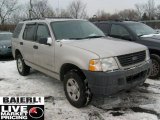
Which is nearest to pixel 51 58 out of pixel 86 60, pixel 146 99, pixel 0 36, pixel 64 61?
pixel 64 61

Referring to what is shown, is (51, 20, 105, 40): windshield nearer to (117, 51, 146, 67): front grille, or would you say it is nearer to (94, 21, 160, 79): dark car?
(117, 51, 146, 67): front grille

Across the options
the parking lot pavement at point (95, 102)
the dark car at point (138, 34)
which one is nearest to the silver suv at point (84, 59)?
the parking lot pavement at point (95, 102)

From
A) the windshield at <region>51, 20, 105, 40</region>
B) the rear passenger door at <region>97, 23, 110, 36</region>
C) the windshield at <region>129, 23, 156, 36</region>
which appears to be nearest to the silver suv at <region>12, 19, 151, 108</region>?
the windshield at <region>51, 20, 105, 40</region>

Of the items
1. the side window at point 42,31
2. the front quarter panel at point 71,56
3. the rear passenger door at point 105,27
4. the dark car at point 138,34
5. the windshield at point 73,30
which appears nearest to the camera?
the front quarter panel at point 71,56

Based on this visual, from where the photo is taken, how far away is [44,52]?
5.91 m

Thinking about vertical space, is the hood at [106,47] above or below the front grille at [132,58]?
above

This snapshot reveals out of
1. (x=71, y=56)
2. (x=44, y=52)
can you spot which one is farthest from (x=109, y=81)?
(x=44, y=52)

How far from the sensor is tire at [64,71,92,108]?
4758 mm

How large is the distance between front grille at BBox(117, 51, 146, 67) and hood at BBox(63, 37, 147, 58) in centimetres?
8

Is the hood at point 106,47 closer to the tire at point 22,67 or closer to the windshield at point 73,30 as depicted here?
the windshield at point 73,30

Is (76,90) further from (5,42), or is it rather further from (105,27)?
(5,42)

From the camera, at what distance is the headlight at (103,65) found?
14.6ft

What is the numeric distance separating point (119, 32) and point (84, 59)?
3.64 meters

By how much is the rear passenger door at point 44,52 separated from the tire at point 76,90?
767mm
